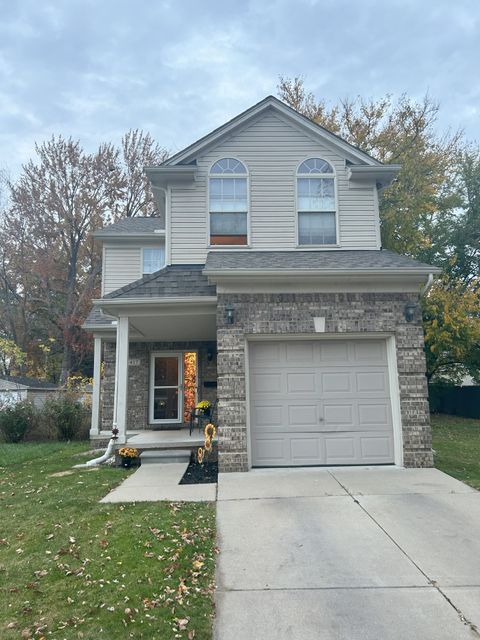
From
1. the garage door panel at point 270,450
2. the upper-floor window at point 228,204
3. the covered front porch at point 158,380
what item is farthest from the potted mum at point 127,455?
the upper-floor window at point 228,204

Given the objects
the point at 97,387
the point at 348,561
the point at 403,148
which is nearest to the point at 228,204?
the point at 97,387

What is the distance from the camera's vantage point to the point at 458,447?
10.6m

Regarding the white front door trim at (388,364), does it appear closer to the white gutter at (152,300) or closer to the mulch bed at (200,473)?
the mulch bed at (200,473)

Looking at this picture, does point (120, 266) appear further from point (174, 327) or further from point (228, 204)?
point (228, 204)

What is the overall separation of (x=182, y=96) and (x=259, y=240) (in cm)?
2125

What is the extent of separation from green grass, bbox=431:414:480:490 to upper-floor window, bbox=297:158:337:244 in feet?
16.8

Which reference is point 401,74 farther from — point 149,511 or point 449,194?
point 149,511

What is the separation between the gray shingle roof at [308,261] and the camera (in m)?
7.34

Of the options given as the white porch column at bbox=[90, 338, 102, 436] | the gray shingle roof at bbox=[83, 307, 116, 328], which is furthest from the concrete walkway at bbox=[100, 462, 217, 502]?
the gray shingle roof at bbox=[83, 307, 116, 328]

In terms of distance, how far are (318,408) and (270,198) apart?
190 inches

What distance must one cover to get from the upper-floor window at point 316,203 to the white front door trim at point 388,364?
2756 mm

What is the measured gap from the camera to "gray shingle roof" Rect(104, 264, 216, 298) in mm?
7940

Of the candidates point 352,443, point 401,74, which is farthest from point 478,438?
point 401,74

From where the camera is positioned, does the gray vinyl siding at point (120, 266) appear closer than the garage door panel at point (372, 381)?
No
